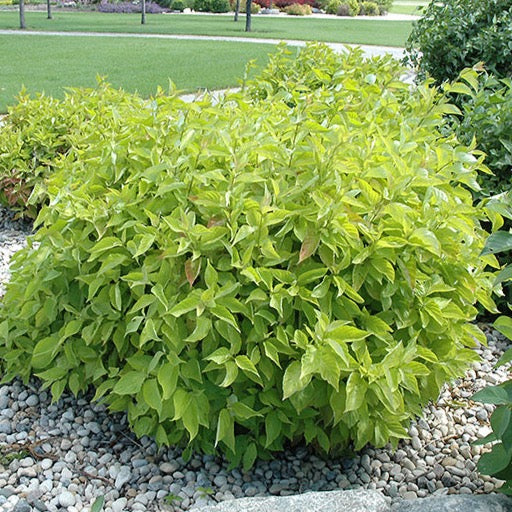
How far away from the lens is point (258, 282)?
212 centimetres

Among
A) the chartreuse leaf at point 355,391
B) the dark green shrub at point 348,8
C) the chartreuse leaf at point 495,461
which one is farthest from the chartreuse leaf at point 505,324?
the dark green shrub at point 348,8

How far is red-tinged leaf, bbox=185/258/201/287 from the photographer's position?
215cm

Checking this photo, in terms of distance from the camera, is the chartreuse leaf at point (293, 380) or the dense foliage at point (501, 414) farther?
the chartreuse leaf at point (293, 380)

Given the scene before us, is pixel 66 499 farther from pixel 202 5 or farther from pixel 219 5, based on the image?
pixel 202 5

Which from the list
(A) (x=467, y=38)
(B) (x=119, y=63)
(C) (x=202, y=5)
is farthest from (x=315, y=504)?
(C) (x=202, y=5)

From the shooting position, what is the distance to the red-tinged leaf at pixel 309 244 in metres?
2.15

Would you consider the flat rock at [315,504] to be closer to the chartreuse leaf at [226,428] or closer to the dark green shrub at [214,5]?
the chartreuse leaf at [226,428]

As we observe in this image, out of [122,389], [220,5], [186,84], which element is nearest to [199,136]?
[122,389]

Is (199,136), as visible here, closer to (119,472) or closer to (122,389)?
(122,389)

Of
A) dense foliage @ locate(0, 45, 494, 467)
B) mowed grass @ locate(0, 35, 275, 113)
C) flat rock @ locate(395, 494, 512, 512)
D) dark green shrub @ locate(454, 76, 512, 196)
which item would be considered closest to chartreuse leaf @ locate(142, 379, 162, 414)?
dense foliage @ locate(0, 45, 494, 467)

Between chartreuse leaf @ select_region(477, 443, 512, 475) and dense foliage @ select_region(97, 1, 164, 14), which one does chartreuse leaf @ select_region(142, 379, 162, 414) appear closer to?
chartreuse leaf @ select_region(477, 443, 512, 475)

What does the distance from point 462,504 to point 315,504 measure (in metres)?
0.40

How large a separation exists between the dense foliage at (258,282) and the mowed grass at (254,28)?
18.6 m

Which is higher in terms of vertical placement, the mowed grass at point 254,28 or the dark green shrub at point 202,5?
the dark green shrub at point 202,5
